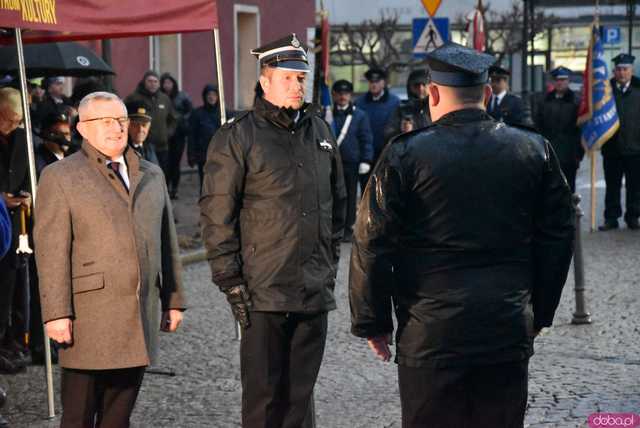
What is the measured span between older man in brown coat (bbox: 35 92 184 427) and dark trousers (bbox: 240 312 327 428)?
17.6 inches

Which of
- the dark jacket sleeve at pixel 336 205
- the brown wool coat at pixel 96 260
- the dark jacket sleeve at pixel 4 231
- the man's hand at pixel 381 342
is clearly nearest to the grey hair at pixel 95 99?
the brown wool coat at pixel 96 260

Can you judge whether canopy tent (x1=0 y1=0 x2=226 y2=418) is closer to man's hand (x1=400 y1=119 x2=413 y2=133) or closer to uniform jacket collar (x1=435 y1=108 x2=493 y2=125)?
uniform jacket collar (x1=435 y1=108 x2=493 y2=125)

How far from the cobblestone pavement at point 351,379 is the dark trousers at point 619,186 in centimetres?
612

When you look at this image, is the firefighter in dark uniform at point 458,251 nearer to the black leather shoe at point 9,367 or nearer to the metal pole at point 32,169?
the metal pole at point 32,169

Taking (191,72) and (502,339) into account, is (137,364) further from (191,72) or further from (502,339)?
(191,72)

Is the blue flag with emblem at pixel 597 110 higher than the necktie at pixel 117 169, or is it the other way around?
the necktie at pixel 117 169

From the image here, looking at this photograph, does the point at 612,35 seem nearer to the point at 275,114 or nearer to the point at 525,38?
the point at 525,38

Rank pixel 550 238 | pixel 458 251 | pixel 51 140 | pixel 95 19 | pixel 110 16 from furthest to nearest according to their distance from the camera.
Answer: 1. pixel 51 140
2. pixel 110 16
3. pixel 95 19
4. pixel 550 238
5. pixel 458 251

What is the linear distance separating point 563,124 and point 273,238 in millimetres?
12931

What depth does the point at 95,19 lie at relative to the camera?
29.2 feet

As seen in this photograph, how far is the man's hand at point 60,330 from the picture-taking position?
6.07 meters

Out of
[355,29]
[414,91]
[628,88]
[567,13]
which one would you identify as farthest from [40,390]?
[355,29]

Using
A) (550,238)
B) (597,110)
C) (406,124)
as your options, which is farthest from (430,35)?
(550,238)

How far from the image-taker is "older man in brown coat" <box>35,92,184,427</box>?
20.0 ft
